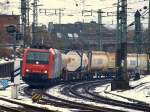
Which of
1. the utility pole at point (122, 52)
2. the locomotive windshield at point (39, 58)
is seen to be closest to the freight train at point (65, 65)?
the locomotive windshield at point (39, 58)

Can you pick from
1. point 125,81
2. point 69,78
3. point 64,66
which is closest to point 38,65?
point 125,81

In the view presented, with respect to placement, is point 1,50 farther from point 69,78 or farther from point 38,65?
point 38,65

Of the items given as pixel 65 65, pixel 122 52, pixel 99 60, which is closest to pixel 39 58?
pixel 122 52

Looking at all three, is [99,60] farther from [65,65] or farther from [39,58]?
[39,58]

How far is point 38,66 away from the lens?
41219mm

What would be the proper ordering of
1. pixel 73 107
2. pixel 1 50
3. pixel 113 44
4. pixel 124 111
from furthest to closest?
1. pixel 113 44
2. pixel 1 50
3. pixel 73 107
4. pixel 124 111

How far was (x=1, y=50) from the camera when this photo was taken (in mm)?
89938

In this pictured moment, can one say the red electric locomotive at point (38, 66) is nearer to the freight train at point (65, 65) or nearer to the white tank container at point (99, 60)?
the freight train at point (65, 65)

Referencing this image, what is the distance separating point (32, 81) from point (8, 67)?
2676cm

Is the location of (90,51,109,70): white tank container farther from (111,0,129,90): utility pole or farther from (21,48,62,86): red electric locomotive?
(111,0,129,90): utility pole

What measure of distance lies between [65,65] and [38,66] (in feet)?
38.6

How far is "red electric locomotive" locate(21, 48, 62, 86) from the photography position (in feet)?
134

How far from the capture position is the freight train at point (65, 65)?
4106 cm

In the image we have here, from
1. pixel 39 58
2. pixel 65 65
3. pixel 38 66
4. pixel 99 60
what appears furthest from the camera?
pixel 99 60
